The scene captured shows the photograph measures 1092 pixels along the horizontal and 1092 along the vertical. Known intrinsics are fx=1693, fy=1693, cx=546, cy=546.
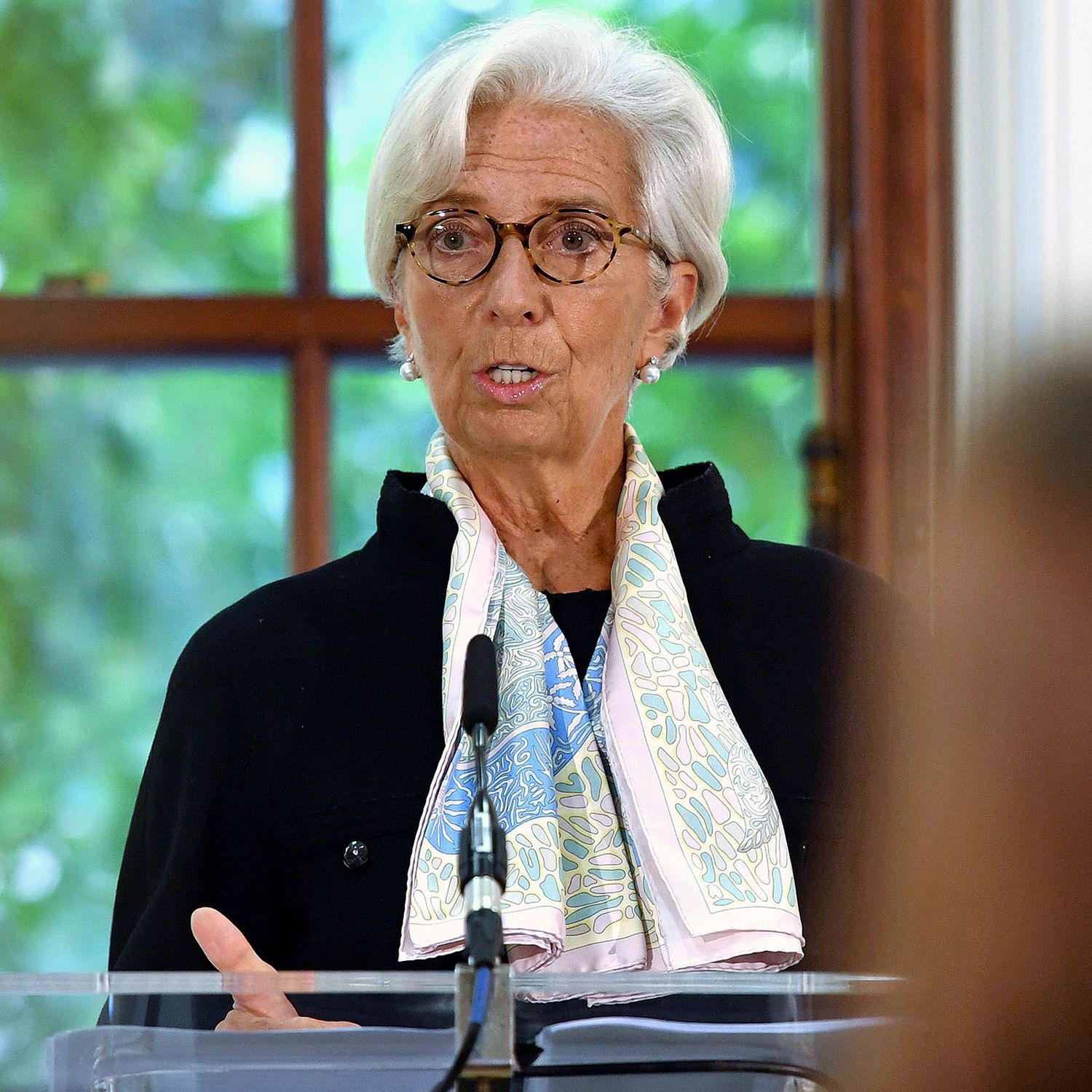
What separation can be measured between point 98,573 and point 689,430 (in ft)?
4.19

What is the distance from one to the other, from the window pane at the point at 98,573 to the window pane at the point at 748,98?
53 centimetres

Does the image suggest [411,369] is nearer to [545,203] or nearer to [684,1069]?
[545,203]

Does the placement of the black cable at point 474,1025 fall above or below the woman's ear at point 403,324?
below

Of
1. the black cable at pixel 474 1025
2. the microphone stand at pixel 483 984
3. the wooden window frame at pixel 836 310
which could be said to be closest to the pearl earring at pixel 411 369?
the microphone stand at pixel 483 984

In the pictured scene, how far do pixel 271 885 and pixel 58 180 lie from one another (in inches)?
88.3

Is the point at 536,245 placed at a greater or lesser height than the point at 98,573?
greater

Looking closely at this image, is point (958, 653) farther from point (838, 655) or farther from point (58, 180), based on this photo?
point (58, 180)

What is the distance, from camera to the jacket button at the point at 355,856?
172 cm

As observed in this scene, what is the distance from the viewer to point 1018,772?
1.52 feet

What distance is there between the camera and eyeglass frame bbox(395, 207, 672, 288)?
193cm


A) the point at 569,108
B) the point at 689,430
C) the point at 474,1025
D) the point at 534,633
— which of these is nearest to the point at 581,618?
the point at 534,633

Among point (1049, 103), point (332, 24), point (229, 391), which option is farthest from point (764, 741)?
point (332, 24)

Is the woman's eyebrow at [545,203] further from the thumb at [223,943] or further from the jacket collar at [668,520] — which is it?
the thumb at [223,943]

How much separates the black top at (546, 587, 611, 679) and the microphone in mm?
653
